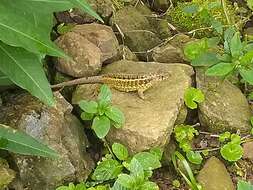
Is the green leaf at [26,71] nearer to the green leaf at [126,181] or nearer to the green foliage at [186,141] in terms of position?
the green leaf at [126,181]

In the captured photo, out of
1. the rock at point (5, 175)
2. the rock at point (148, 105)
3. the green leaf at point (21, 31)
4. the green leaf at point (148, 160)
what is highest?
the green leaf at point (21, 31)

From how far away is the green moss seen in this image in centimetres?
372

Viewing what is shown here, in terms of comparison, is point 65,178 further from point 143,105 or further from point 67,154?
point 143,105

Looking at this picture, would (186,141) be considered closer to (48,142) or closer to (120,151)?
(120,151)

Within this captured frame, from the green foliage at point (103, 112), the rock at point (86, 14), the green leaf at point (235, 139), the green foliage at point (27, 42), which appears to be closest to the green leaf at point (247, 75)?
the green leaf at point (235, 139)

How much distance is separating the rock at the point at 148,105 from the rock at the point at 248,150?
46cm

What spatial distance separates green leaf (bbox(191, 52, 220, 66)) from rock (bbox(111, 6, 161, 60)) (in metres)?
0.40

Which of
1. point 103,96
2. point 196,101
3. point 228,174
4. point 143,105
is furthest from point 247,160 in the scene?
point 103,96

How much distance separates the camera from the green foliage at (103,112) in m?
2.84

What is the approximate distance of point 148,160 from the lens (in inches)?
111

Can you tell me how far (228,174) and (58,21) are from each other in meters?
1.39

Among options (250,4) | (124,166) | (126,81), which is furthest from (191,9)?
(124,166)

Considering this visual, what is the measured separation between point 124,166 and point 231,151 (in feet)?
2.10

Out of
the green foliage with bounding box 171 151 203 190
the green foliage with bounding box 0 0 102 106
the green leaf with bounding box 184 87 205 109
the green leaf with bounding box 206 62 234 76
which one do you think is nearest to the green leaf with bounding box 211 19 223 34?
the green leaf with bounding box 206 62 234 76
